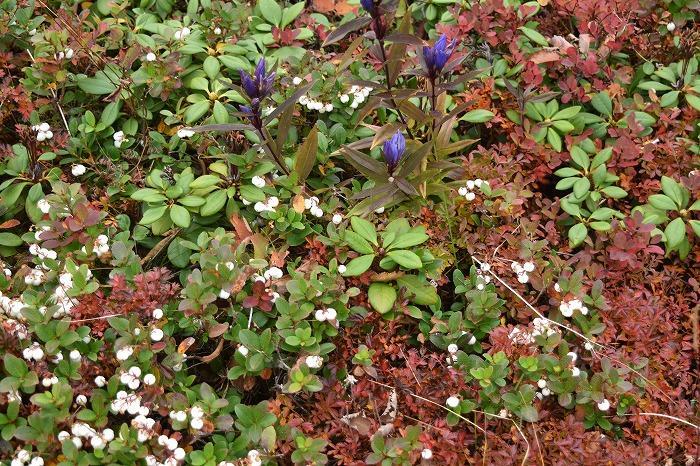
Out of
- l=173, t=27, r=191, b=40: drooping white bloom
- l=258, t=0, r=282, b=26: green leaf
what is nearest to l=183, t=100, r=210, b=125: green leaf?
l=173, t=27, r=191, b=40: drooping white bloom

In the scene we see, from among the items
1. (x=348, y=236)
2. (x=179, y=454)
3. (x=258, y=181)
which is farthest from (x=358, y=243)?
(x=179, y=454)

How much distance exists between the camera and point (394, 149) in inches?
100

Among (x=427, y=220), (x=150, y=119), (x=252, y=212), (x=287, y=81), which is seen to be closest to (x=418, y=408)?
(x=427, y=220)

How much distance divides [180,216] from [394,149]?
2.70 feet

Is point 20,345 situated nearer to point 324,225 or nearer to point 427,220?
point 324,225

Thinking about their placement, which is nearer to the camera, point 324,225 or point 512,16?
point 324,225

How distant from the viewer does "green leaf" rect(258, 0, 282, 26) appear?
3.28 m

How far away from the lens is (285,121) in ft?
8.80

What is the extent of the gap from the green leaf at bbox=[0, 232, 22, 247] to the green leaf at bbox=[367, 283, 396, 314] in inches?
53.3

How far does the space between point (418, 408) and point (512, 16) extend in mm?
1882

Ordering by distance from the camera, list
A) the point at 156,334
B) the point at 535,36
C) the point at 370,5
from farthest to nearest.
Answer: the point at 535,36 → the point at 370,5 → the point at 156,334

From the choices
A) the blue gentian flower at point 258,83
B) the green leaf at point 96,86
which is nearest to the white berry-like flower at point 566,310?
the blue gentian flower at point 258,83

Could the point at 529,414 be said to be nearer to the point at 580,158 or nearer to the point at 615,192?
the point at 615,192

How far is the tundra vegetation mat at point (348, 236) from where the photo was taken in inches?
91.5
